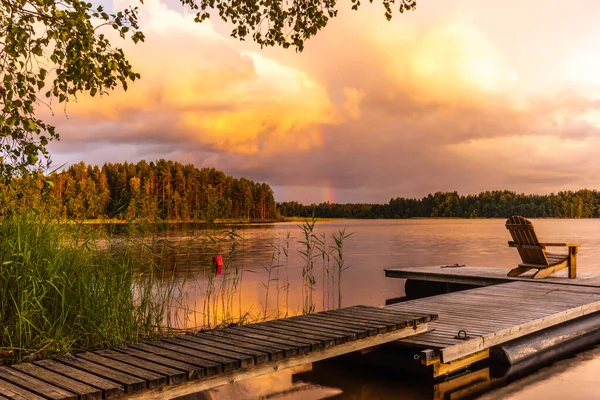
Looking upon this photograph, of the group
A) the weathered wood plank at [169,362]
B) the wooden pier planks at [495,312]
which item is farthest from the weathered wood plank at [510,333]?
the weathered wood plank at [169,362]

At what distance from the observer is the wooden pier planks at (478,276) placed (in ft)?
37.7

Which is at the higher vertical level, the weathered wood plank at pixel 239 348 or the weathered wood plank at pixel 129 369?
the weathered wood plank at pixel 239 348

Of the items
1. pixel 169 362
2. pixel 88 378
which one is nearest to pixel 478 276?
pixel 169 362

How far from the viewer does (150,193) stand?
85938mm

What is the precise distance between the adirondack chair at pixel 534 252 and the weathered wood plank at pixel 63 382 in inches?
362

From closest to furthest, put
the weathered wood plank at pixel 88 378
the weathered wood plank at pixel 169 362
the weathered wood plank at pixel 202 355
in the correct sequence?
the weathered wood plank at pixel 88 378 → the weathered wood plank at pixel 169 362 → the weathered wood plank at pixel 202 355

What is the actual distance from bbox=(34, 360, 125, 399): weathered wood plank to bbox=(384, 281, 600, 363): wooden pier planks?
348cm

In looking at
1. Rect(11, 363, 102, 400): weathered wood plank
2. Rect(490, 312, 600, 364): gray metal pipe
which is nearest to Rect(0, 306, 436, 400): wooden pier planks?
Rect(11, 363, 102, 400): weathered wood plank

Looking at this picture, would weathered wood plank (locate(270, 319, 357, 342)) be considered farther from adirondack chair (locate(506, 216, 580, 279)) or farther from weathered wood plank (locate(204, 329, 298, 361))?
adirondack chair (locate(506, 216, 580, 279))

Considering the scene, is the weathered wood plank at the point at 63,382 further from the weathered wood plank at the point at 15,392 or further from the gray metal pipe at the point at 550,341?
the gray metal pipe at the point at 550,341

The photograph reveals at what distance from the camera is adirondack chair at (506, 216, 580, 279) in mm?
11414

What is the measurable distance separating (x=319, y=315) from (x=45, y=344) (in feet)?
9.75

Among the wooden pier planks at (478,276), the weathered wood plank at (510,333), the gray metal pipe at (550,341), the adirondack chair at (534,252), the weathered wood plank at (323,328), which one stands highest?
the adirondack chair at (534,252)

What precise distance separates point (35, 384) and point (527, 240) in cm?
982
